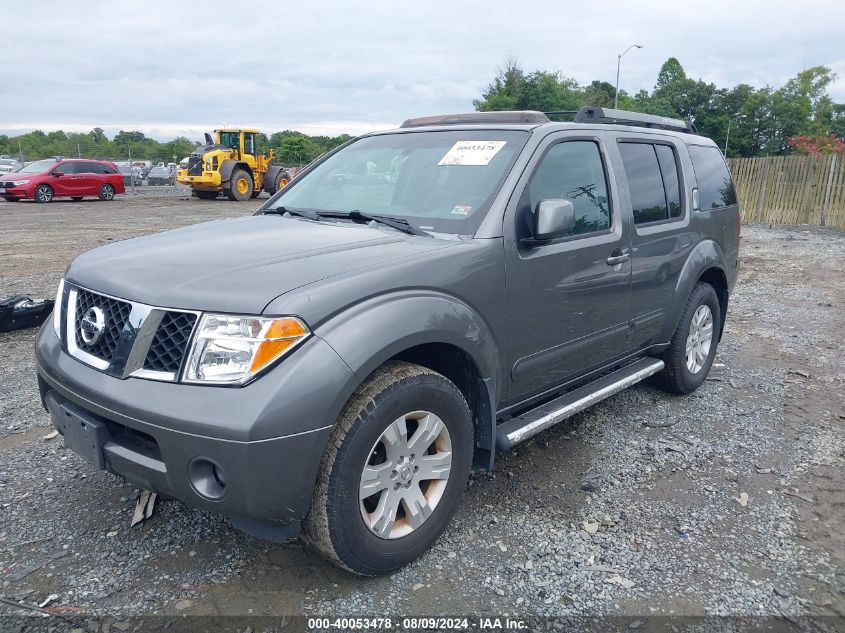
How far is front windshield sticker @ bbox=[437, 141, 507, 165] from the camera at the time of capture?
338 centimetres

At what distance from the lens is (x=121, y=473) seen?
8.19 feet

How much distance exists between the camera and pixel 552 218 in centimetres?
305

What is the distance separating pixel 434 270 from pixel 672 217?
2327 millimetres

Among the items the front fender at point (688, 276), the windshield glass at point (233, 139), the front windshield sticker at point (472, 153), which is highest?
the windshield glass at point (233, 139)

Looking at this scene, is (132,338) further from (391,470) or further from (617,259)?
(617,259)

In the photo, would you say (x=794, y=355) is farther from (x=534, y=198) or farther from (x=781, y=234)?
(x=781, y=234)

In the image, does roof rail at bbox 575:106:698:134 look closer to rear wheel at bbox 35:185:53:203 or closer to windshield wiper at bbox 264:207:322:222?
windshield wiper at bbox 264:207:322:222

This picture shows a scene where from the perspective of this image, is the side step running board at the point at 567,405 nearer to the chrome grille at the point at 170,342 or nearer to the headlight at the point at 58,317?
the chrome grille at the point at 170,342

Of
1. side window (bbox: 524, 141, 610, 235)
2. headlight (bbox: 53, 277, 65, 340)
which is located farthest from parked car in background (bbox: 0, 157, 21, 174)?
side window (bbox: 524, 141, 610, 235)

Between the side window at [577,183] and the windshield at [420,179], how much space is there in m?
0.19

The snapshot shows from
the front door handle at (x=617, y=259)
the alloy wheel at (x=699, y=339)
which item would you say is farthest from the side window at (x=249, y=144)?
the front door handle at (x=617, y=259)

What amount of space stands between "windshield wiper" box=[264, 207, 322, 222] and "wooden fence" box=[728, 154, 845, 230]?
677 inches

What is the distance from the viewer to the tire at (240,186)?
2502 centimetres

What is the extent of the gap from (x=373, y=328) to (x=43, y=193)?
25.2m
